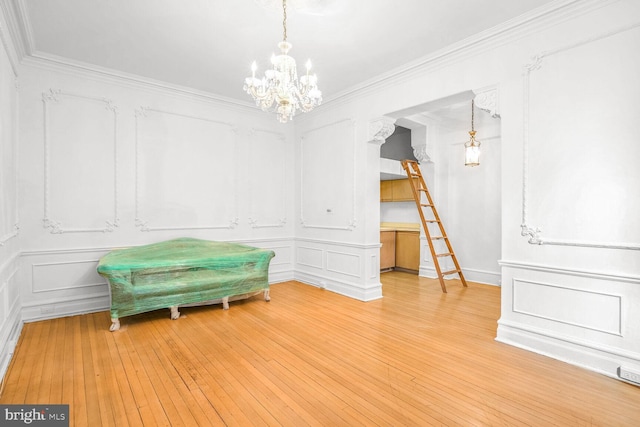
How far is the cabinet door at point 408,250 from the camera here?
6.44 metres

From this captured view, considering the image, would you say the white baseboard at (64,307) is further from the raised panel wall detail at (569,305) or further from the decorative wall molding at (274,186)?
the raised panel wall detail at (569,305)

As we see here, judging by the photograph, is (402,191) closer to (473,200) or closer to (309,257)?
(473,200)

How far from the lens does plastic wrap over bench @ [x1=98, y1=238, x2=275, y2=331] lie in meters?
3.45

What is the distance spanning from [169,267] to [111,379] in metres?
1.45

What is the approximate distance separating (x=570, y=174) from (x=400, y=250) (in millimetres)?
4151

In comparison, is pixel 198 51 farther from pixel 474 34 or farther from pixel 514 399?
pixel 514 399

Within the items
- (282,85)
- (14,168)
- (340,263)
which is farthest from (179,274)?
(282,85)

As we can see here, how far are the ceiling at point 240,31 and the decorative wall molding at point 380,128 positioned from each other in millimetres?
610

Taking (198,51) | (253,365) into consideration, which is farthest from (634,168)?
(198,51)

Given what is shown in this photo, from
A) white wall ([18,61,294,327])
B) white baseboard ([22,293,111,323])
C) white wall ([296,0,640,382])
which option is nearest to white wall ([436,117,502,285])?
white wall ([296,0,640,382])

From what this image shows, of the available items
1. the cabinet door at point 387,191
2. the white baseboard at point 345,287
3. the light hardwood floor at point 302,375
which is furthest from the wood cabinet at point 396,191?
the light hardwood floor at point 302,375

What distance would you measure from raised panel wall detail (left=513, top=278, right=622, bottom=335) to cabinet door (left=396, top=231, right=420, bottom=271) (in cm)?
332

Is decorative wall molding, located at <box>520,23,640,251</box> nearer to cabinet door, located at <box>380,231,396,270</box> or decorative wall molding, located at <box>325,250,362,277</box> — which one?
decorative wall molding, located at <box>325,250,362,277</box>

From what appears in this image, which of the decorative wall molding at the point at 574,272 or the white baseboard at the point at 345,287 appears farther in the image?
the white baseboard at the point at 345,287
